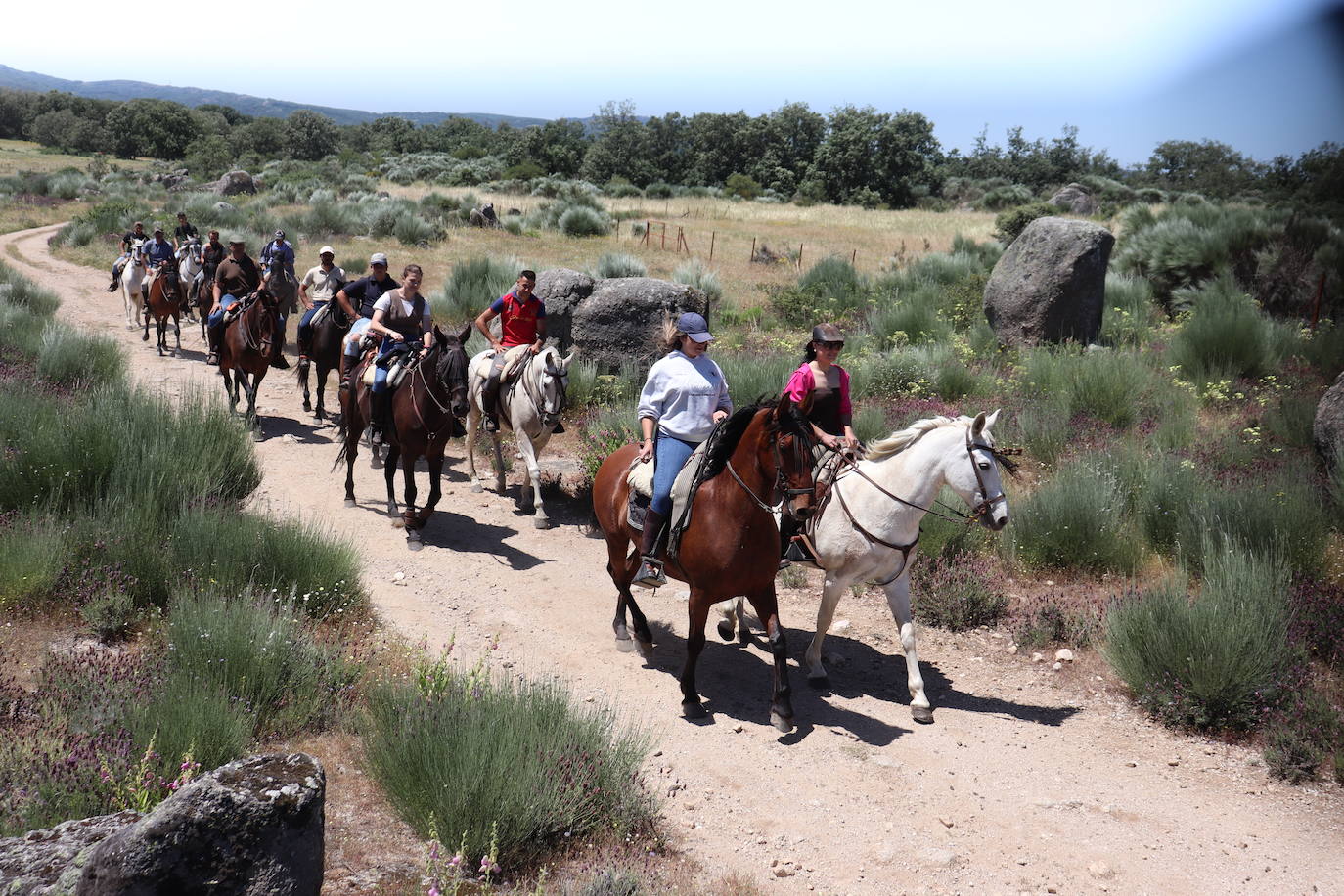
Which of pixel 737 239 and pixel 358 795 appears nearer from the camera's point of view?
pixel 358 795

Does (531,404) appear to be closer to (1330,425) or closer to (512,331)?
(512,331)

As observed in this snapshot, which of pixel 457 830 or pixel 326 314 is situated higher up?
pixel 326 314

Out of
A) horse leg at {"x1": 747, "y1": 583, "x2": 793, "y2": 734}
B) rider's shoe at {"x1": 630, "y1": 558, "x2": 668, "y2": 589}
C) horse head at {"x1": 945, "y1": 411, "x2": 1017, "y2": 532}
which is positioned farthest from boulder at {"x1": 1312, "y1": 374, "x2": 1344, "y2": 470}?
rider's shoe at {"x1": 630, "y1": 558, "x2": 668, "y2": 589}

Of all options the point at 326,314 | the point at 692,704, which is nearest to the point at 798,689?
the point at 692,704

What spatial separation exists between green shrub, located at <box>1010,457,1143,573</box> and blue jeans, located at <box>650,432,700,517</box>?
14.1 ft

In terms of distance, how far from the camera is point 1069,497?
9320mm

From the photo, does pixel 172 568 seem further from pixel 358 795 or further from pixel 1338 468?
pixel 1338 468

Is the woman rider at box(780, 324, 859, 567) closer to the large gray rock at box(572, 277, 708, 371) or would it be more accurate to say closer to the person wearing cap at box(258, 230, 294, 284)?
the large gray rock at box(572, 277, 708, 371)

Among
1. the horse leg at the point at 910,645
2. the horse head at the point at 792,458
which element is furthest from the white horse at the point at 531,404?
the horse head at the point at 792,458

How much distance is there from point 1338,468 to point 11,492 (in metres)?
12.0

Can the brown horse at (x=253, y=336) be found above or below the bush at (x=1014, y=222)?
below

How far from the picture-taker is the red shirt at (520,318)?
11594 mm

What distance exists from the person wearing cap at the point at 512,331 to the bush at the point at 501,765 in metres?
6.24

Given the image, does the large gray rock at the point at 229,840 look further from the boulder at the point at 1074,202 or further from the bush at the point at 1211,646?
the boulder at the point at 1074,202
